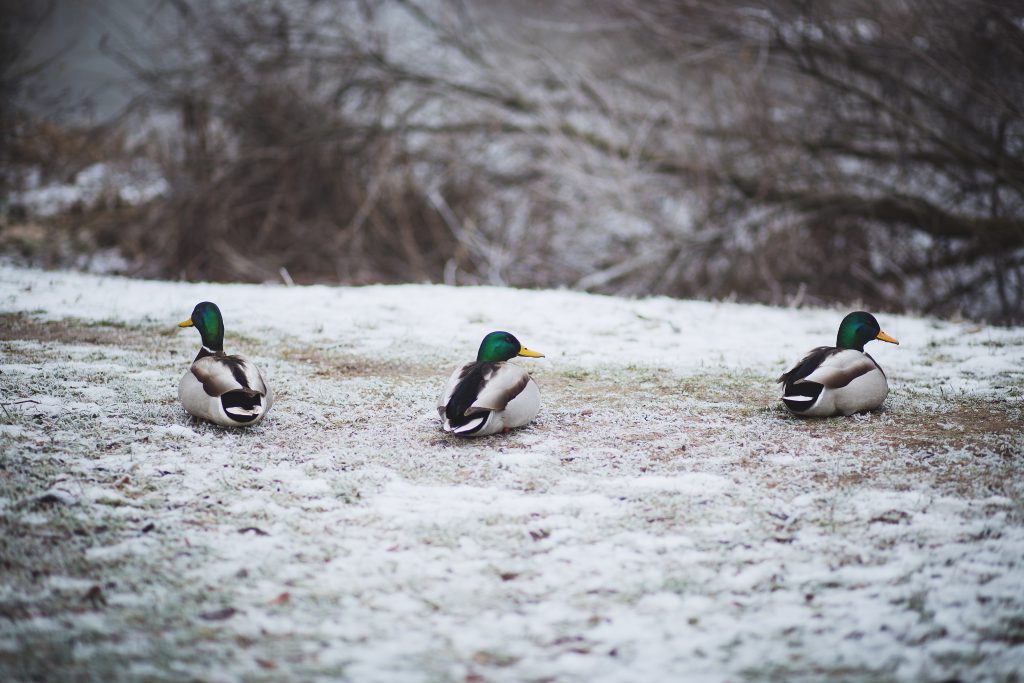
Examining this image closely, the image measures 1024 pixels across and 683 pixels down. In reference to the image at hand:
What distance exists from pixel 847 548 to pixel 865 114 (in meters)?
8.20

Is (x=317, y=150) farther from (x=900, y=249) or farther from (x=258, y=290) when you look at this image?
(x=900, y=249)

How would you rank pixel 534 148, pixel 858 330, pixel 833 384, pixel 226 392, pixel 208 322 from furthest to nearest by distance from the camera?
pixel 534 148
pixel 858 330
pixel 208 322
pixel 833 384
pixel 226 392

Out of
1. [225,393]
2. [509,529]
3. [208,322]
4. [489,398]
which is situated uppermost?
[208,322]

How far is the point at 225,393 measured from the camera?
11.0 ft

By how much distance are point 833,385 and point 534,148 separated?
7.64 m

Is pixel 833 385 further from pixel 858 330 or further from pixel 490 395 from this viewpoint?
pixel 490 395

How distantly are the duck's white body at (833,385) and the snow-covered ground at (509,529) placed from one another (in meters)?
0.09

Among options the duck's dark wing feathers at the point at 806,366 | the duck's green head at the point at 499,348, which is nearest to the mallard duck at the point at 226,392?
the duck's green head at the point at 499,348

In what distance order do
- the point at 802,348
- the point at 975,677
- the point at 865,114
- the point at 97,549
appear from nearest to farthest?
the point at 975,677 → the point at 97,549 → the point at 802,348 → the point at 865,114

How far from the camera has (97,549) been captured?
7.92ft

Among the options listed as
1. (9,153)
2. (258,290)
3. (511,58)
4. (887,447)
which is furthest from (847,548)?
(9,153)

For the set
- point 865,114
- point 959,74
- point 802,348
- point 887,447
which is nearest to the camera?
point 887,447

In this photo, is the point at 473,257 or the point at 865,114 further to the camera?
the point at 473,257

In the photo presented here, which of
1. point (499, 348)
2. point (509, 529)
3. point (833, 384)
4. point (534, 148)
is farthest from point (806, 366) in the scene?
point (534, 148)
